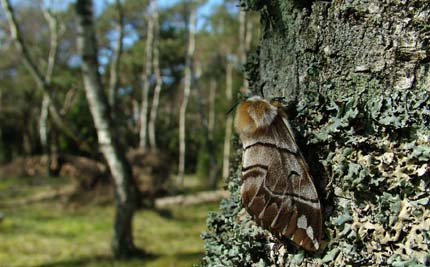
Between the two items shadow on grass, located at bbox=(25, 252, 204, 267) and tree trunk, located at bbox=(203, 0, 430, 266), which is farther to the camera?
shadow on grass, located at bbox=(25, 252, 204, 267)

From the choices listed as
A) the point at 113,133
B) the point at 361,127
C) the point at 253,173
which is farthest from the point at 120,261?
the point at 361,127

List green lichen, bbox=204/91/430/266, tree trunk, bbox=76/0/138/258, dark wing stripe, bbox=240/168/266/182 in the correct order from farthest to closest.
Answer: tree trunk, bbox=76/0/138/258
dark wing stripe, bbox=240/168/266/182
green lichen, bbox=204/91/430/266

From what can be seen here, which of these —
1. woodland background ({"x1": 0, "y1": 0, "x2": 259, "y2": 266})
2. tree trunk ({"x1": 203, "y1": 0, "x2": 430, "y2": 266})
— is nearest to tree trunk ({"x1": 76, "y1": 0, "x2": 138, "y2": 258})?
woodland background ({"x1": 0, "y1": 0, "x2": 259, "y2": 266})

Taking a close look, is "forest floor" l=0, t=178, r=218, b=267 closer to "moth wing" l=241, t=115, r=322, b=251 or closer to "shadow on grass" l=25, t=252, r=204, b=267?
"shadow on grass" l=25, t=252, r=204, b=267

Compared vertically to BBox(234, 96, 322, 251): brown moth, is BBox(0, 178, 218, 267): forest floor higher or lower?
lower

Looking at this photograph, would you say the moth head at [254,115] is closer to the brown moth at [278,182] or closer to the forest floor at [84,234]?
the brown moth at [278,182]

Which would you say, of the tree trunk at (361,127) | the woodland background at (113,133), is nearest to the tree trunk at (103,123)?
the woodland background at (113,133)

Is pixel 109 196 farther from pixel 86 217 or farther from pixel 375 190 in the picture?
pixel 375 190
